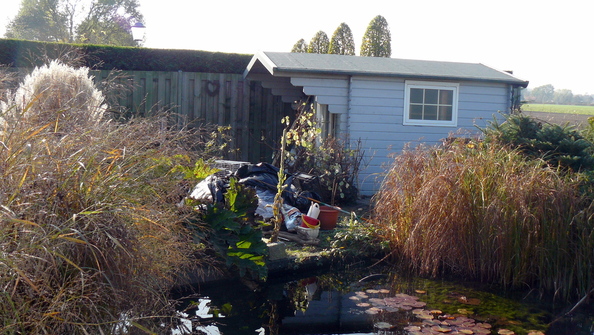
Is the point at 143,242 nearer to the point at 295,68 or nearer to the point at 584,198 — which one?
the point at 584,198

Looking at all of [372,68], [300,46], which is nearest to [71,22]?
[300,46]

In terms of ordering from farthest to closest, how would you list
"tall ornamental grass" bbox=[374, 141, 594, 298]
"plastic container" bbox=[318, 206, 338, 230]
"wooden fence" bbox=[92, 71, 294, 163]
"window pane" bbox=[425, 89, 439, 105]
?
"wooden fence" bbox=[92, 71, 294, 163]
"window pane" bbox=[425, 89, 439, 105]
"plastic container" bbox=[318, 206, 338, 230]
"tall ornamental grass" bbox=[374, 141, 594, 298]

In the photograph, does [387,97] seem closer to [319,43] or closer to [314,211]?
[314,211]

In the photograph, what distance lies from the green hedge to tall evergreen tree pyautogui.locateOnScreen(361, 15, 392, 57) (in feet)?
24.8

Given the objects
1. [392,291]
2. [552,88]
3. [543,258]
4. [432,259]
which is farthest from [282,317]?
[552,88]

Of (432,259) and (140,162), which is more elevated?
(140,162)

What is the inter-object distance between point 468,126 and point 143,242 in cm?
927

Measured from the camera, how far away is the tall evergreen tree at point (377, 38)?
20.4 meters

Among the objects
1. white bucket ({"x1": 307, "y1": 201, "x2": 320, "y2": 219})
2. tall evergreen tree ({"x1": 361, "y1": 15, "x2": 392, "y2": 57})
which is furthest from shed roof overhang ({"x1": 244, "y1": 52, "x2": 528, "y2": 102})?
tall evergreen tree ({"x1": 361, "y1": 15, "x2": 392, "y2": 57})

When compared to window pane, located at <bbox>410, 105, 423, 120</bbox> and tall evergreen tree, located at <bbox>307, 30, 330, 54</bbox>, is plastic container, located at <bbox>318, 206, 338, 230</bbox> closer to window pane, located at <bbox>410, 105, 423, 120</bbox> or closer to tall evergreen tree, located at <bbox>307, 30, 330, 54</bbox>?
window pane, located at <bbox>410, 105, 423, 120</bbox>

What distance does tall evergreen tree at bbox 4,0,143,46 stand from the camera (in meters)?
34.8

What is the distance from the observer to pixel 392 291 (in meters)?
5.97

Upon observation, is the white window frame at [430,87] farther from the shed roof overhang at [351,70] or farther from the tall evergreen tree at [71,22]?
the tall evergreen tree at [71,22]

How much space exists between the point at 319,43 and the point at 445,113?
10.7 m
